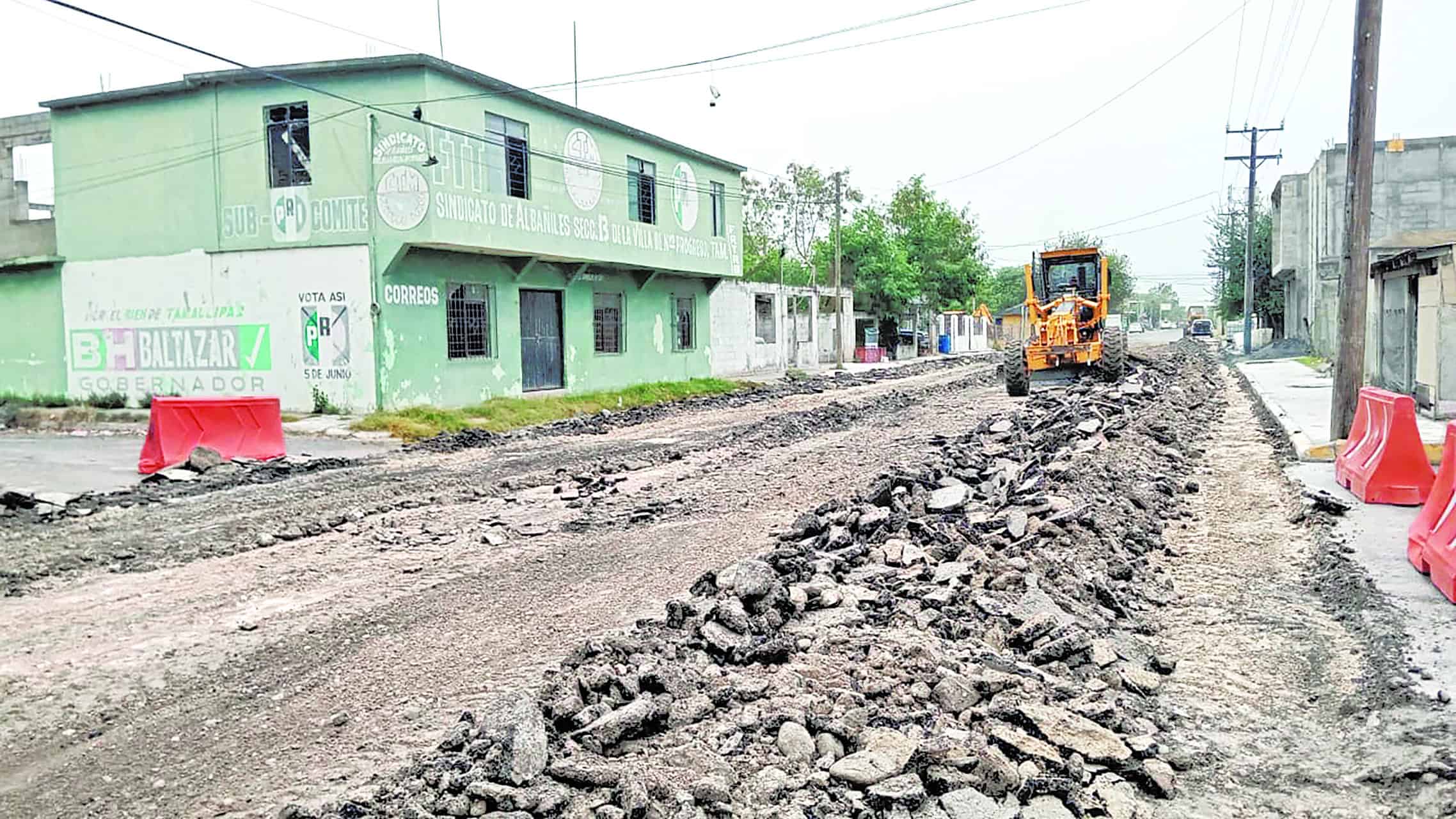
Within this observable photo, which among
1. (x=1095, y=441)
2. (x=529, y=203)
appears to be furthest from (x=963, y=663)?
(x=529, y=203)

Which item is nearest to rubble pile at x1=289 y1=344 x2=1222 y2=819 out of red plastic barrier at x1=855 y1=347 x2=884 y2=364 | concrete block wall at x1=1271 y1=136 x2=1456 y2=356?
concrete block wall at x1=1271 y1=136 x2=1456 y2=356

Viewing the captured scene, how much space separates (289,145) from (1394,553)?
20437 mm

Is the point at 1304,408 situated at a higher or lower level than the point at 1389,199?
lower

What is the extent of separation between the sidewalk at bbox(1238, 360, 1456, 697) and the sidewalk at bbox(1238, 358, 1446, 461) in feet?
0.08

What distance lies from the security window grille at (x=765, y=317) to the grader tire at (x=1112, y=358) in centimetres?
2032

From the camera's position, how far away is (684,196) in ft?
104

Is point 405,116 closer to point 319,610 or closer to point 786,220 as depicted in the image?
point 319,610

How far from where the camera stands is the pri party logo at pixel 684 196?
3127 cm

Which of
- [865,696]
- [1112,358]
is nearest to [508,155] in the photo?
[1112,358]

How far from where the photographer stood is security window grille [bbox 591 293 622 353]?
1114 inches

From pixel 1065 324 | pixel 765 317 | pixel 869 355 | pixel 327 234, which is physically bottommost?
pixel 869 355

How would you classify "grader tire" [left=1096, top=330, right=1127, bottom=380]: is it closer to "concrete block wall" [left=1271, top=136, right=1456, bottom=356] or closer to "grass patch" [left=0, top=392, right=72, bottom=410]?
"concrete block wall" [left=1271, top=136, right=1456, bottom=356]

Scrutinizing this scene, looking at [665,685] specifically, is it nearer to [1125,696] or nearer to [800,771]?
[800,771]

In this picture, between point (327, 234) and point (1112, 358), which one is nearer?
point (327, 234)
